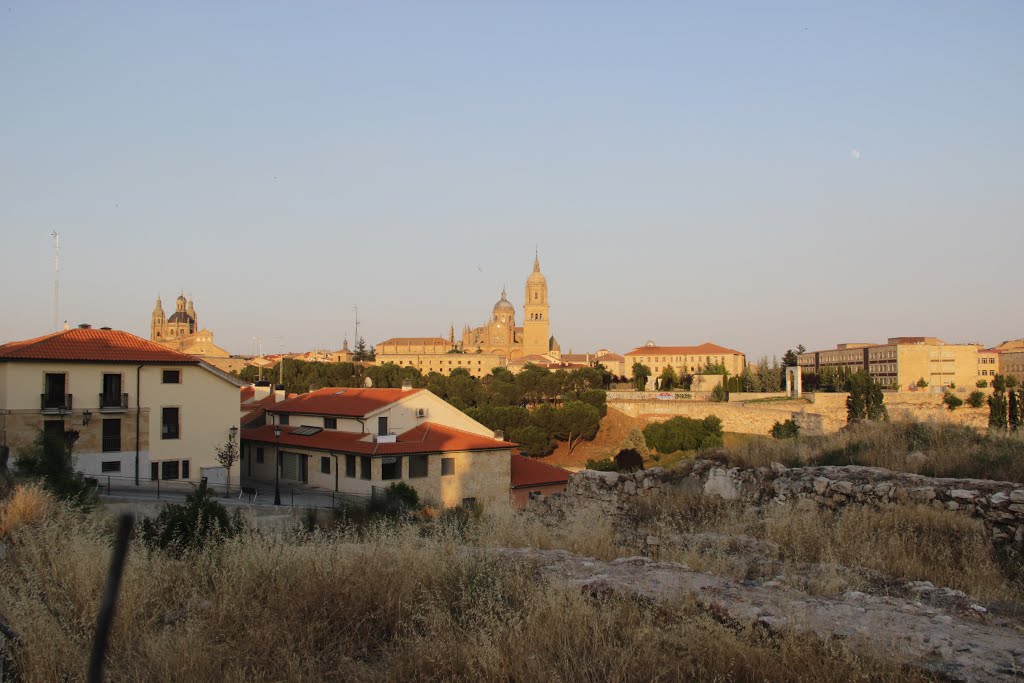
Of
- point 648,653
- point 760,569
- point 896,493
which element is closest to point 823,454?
point 896,493

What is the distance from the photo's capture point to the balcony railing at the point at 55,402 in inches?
889

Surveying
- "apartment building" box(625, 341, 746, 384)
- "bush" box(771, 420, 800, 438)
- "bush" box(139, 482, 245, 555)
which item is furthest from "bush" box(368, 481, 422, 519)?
"apartment building" box(625, 341, 746, 384)

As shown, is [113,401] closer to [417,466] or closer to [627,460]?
[417,466]

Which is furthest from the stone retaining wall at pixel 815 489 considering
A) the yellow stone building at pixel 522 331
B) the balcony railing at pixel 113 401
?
the yellow stone building at pixel 522 331

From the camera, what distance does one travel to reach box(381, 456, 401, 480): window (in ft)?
85.7

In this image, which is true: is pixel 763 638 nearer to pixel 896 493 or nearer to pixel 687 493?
pixel 896 493

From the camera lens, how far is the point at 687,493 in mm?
11445

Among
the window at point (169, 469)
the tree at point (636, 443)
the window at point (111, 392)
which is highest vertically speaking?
the window at point (111, 392)

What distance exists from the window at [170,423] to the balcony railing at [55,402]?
9.03 feet

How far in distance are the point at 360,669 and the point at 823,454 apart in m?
10.5

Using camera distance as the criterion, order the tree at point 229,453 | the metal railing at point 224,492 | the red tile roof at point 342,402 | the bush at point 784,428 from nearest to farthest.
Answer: the metal railing at point 224,492 → the tree at point 229,453 → the red tile roof at point 342,402 → the bush at point 784,428

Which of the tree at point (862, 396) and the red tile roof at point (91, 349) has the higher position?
the red tile roof at point (91, 349)

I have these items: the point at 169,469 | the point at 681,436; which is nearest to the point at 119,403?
the point at 169,469

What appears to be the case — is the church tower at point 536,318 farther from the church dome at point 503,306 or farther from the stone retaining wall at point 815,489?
the stone retaining wall at point 815,489
